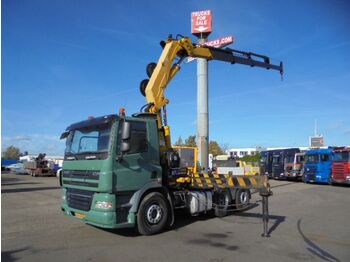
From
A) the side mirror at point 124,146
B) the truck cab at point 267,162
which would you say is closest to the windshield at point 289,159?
the truck cab at point 267,162

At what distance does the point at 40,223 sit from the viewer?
1084 centimetres

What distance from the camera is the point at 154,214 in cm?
916

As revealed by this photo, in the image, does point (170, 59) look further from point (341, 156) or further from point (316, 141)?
point (316, 141)

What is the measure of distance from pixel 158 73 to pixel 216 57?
3.92m

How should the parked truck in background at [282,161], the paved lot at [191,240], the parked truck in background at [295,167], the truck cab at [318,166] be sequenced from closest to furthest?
the paved lot at [191,240] → the truck cab at [318,166] → the parked truck in background at [295,167] → the parked truck in background at [282,161]

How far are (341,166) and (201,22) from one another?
58.5 ft

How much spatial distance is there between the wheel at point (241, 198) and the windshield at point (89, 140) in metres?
6.01

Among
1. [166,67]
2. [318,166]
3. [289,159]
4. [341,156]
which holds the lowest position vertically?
[318,166]

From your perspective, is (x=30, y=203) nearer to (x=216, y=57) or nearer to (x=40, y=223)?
(x=40, y=223)

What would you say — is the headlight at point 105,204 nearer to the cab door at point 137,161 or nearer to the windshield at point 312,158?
the cab door at point 137,161

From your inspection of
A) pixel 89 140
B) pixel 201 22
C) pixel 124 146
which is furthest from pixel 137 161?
pixel 201 22

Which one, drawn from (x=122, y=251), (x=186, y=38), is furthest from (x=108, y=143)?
(x=186, y=38)

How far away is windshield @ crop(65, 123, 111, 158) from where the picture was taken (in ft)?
28.5

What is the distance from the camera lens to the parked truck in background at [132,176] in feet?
27.5
